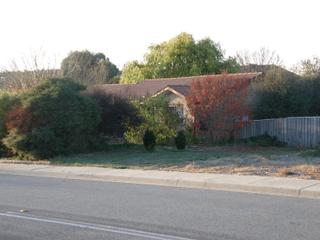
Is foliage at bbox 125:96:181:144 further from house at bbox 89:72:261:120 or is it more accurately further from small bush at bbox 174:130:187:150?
small bush at bbox 174:130:187:150

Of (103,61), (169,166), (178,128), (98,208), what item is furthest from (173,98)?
(103,61)

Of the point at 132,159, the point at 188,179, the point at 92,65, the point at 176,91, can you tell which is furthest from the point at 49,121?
the point at 92,65

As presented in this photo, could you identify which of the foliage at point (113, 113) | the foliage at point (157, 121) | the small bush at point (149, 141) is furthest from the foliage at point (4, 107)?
the foliage at point (157, 121)

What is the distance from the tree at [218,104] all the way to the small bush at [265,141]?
145 cm

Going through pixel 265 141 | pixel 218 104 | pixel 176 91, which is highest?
pixel 176 91

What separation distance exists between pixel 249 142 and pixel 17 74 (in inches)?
1011

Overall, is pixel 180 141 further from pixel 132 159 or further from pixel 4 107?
pixel 4 107

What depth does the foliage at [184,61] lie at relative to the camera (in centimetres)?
6525

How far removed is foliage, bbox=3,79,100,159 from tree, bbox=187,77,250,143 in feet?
22.9

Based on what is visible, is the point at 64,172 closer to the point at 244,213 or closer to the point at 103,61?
the point at 244,213

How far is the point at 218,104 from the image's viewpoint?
34.0 metres

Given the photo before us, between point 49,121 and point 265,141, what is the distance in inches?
490

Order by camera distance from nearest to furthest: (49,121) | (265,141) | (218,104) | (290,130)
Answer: (49,121) < (218,104) < (265,141) < (290,130)

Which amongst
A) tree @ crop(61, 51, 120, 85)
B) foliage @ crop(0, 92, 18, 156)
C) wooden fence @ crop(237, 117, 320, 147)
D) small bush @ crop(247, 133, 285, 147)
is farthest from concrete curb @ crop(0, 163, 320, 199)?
tree @ crop(61, 51, 120, 85)
